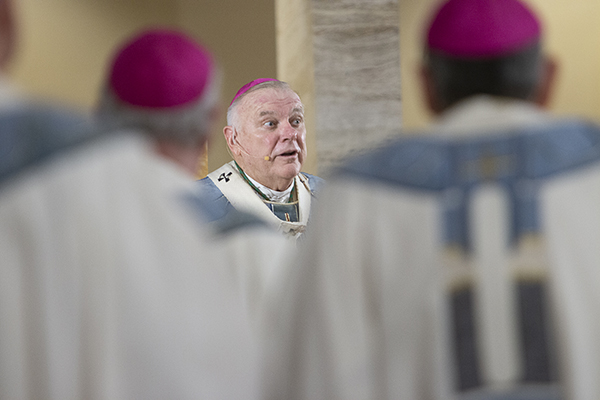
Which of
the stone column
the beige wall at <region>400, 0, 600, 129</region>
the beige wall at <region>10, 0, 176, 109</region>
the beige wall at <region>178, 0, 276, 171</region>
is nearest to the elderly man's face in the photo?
the stone column

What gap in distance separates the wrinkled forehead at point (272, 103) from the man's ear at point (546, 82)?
2.54m

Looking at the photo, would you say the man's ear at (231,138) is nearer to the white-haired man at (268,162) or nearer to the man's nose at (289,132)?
the white-haired man at (268,162)

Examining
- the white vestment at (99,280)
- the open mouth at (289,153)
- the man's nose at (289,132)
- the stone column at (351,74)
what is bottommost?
the white vestment at (99,280)

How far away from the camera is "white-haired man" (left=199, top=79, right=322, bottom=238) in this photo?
13.3 feet

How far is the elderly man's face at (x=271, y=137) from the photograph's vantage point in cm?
413

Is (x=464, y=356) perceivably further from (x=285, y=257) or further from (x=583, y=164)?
(x=285, y=257)

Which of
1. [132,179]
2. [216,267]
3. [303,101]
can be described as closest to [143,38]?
[132,179]

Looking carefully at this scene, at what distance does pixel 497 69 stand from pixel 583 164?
0.27 meters

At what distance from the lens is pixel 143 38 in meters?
1.88

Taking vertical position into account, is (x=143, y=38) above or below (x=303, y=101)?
below

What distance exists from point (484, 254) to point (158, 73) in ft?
2.77

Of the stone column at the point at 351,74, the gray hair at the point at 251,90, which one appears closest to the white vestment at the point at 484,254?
the gray hair at the point at 251,90

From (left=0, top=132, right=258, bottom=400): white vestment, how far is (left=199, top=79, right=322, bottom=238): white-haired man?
2.39 metres

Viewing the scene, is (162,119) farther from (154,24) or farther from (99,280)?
(154,24)
